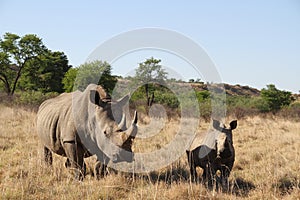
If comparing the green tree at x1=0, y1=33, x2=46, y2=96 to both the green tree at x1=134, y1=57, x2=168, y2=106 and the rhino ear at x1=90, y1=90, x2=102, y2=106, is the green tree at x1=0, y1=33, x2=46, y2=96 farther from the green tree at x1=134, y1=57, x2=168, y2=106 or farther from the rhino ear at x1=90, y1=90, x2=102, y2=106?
the rhino ear at x1=90, y1=90, x2=102, y2=106

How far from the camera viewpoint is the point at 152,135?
10938mm

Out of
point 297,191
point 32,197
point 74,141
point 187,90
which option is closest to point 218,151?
point 297,191

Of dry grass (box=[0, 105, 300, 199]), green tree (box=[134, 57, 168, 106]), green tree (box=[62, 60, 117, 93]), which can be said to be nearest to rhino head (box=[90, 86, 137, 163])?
dry grass (box=[0, 105, 300, 199])

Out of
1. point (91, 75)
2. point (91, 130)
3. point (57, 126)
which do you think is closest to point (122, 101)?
point (91, 130)

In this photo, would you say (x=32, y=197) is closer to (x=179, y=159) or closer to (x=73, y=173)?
(x=73, y=173)

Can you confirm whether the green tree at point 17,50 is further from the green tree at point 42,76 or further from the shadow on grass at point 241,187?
the shadow on grass at point 241,187

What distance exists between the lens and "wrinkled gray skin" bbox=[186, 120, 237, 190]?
5.73 m

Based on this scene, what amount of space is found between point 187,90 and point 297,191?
A: 2043 cm

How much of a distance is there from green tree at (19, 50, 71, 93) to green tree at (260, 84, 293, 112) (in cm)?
2396

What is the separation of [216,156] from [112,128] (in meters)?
2.28

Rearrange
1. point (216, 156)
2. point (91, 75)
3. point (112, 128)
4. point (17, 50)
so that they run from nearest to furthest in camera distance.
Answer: point (112, 128)
point (216, 156)
point (91, 75)
point (17, 50)

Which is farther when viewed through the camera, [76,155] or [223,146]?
[223,146]

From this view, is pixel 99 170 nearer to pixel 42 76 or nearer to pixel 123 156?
pixel 123 156

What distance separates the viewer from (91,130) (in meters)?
5.25
